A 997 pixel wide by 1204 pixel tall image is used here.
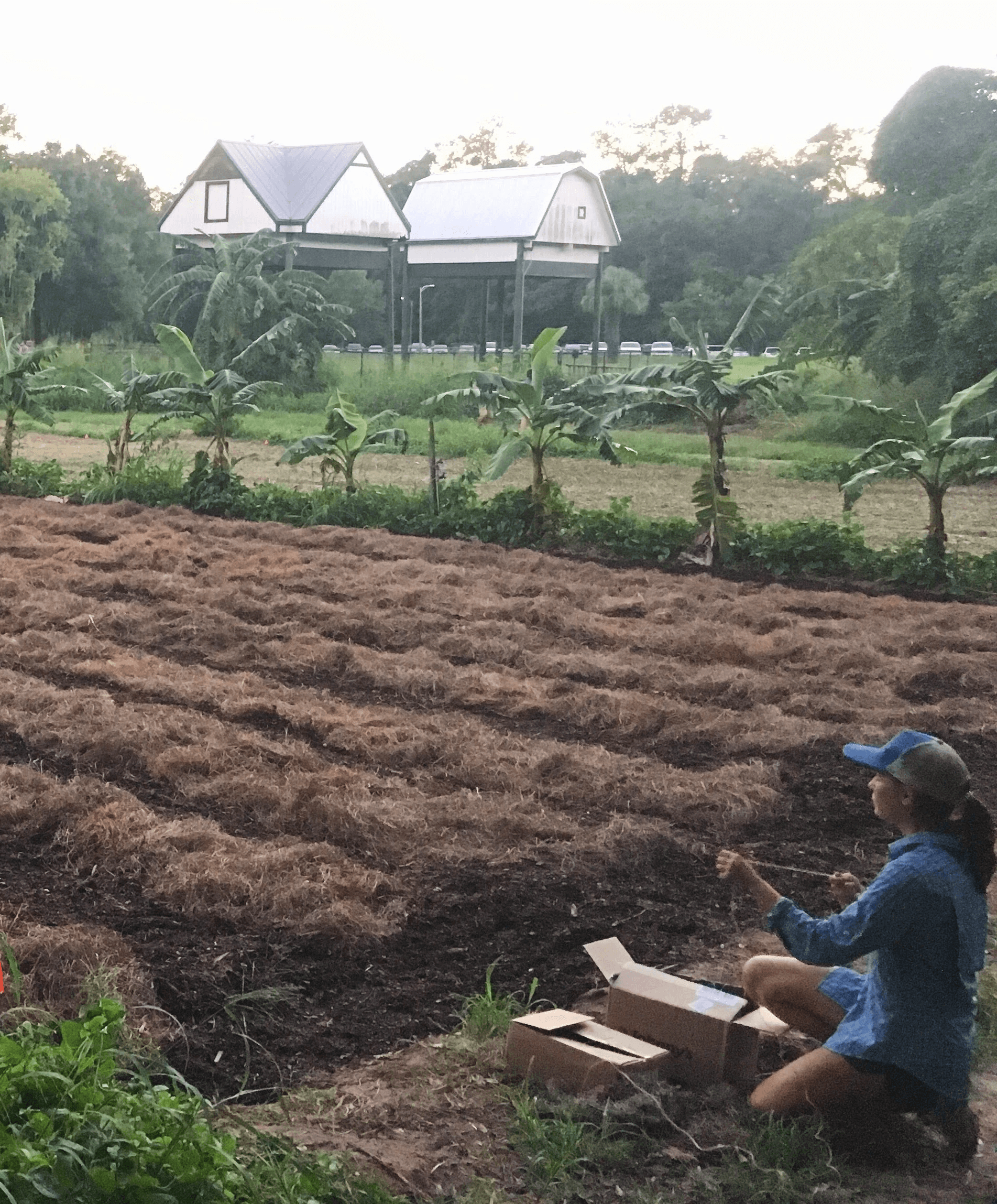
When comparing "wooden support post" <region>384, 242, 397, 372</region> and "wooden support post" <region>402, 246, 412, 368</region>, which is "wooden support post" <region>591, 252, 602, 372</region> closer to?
"wooden support post" <region>402, 246, 412, 368</region>

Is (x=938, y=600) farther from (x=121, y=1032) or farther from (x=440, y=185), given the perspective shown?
(x=440, y=185)

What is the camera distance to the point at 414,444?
21.7 metres

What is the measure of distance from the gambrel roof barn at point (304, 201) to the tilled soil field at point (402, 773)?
23575mm

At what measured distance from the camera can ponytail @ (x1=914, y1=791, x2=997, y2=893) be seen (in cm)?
298

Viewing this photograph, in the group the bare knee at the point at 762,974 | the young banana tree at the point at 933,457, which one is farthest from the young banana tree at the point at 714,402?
the bare knee at the point at 762,974

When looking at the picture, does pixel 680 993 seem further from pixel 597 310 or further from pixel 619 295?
pixel 619 295

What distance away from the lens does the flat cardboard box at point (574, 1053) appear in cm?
319

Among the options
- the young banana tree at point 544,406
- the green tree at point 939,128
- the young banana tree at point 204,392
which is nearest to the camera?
the young banana tree at point 544,406

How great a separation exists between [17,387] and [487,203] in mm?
21469

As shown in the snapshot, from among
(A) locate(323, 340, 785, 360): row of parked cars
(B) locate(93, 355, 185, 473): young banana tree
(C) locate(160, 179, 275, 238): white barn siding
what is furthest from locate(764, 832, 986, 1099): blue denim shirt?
(A) locate(323, 340, 785, 360): row of parked cars

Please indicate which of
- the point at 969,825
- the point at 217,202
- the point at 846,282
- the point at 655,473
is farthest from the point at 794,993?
the point at 217,202

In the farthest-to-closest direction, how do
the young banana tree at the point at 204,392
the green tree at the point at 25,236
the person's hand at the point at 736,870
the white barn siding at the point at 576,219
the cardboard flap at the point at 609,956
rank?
the white barn siding at the point at 576,219 < the green tree at the point at 25,236 < the young banana tree at the point at 204,392 < the cardboard flap at the point at 609,956 < the person's hand at the point at 736,870

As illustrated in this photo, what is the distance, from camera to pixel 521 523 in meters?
12.8

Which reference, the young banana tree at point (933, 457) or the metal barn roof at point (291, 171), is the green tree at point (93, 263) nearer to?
the metal barn roof at point (291, 171)
